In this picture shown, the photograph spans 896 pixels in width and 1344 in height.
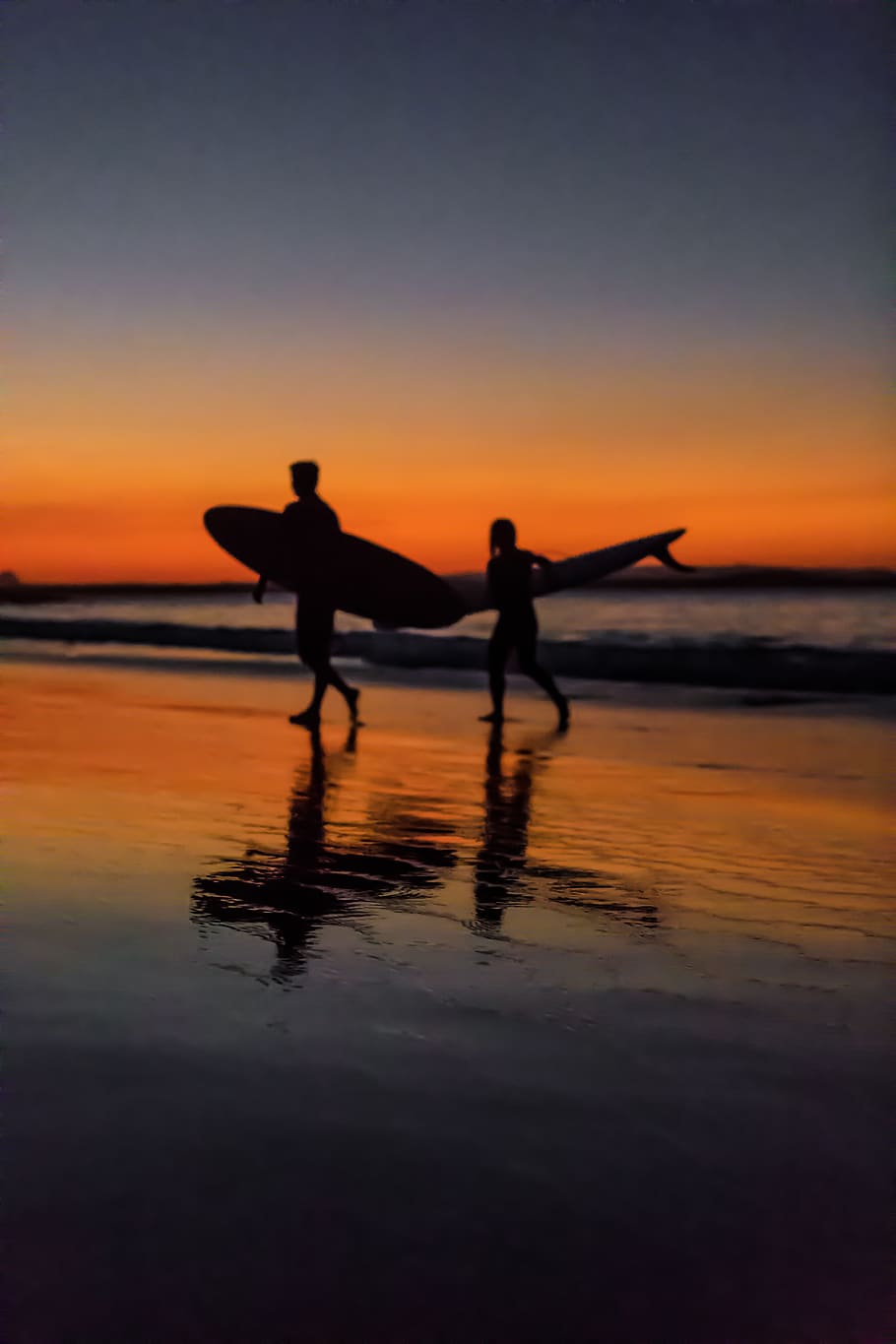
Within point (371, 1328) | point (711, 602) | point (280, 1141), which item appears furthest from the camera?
point (711, 602)

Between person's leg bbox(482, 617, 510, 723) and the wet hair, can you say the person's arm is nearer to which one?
person's leg bbox(482, 617, 510, 723)

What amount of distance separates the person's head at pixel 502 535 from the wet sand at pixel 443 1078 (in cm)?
579

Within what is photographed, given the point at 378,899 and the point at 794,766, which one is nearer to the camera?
the point at 378,899

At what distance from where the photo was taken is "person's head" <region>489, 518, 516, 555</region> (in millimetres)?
12531

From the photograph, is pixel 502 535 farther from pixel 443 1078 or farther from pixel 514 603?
pixel 443 1078

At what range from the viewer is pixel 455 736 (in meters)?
11.9

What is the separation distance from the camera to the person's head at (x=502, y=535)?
41.1 ft

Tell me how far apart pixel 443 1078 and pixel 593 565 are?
45.8 feet

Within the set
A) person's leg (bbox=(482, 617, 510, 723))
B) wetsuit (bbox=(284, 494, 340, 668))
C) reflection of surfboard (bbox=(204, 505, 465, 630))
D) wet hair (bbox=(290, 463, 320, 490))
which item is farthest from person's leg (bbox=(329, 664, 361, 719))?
wet hair (bbox=(290, 463, 320, 490))

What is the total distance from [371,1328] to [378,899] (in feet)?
9.96

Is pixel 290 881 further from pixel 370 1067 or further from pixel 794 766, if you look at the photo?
pixel 794 766

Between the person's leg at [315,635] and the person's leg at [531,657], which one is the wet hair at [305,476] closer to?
the person's leg at [315,635]

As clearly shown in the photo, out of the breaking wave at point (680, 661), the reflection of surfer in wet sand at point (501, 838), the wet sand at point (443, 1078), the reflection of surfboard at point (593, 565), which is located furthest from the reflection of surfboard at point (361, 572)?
the wet sand at point (443, 1078)

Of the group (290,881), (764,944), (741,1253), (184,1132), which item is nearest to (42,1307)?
(184,1132)
